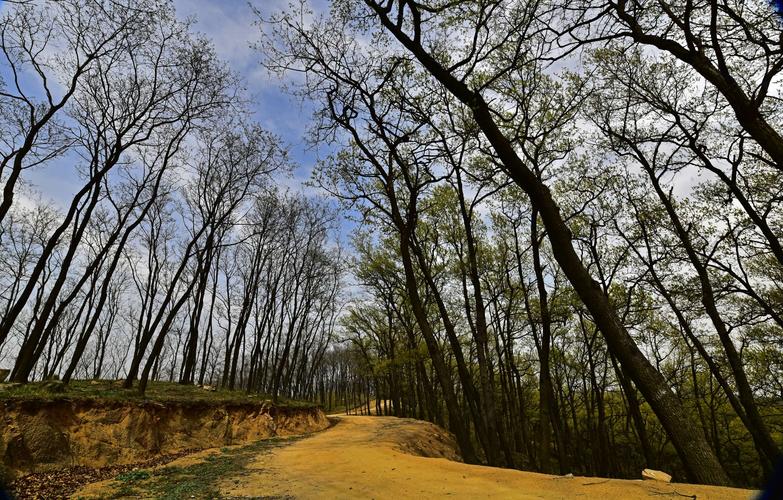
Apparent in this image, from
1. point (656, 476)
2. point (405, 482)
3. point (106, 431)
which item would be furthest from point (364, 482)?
point (106, 431)

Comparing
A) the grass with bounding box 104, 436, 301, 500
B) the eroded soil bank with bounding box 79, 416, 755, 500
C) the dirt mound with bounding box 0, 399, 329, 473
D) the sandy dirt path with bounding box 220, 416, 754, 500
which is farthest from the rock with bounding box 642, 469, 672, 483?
the dirt mound with bounding box 0, 399, 329, 473

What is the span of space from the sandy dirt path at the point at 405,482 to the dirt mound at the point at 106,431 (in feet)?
12.4

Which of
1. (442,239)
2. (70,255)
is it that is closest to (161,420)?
(70,255)

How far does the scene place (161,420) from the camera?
42.3ft

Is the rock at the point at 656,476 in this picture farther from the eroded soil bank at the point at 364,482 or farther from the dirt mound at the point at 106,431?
the dirt mound at the point at 106,431

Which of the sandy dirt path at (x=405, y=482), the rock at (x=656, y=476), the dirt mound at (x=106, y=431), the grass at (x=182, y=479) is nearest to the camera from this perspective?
the sandy dirt path at (x=405, y=482)

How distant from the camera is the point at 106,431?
10977mm

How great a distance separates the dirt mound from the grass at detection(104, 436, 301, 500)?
7.77 ft

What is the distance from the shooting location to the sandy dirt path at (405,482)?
19.2ft

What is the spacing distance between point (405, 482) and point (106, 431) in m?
8.98

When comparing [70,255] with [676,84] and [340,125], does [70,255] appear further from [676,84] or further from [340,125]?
[676,84]

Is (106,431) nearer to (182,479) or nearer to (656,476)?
(182,479)

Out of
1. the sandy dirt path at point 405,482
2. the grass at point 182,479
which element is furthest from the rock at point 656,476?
the grass at point 182,479

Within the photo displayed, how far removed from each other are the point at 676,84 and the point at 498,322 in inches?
655
